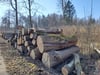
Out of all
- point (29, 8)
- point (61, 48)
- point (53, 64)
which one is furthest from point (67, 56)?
point (29, 8)

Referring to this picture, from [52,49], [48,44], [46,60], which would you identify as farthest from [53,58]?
[48,44]

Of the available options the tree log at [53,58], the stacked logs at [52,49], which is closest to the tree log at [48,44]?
the stacked logs at [52,49]

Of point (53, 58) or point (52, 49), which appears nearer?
point (53, 58)

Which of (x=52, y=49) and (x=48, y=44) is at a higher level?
(x=48, y=44)

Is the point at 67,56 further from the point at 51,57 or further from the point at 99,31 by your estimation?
the point at 99,31

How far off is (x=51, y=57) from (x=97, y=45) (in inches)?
150

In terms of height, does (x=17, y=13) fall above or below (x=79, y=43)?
above

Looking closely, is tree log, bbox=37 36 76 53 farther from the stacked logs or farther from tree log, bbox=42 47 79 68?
tree log, bbox=42 47 79 68

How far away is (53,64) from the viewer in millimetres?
7754

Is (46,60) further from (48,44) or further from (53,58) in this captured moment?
(48,44)

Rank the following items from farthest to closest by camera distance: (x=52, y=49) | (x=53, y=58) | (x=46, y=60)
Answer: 1. (x=52, y=49)
2. (x=46, y=60)
3. (x=53, y=58)

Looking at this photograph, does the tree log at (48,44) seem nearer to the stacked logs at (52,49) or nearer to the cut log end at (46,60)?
the stacked logs at (52,49)

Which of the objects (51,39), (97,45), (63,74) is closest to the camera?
(63,74)

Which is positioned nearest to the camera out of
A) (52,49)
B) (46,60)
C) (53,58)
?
(53,58)
